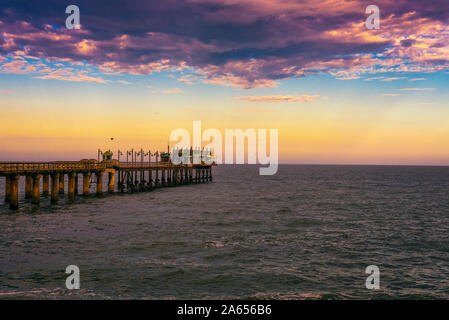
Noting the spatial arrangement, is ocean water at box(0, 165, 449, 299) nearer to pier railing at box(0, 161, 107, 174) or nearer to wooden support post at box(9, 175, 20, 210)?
wooden support post at box(9, 175, 20, 210)

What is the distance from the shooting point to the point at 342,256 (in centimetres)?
2302

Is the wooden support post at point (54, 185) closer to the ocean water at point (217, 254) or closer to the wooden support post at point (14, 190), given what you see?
the ocean water at point (217, 254)

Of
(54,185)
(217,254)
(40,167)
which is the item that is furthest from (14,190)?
(217,254)

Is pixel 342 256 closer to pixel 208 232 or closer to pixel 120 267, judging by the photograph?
pixel 208 232

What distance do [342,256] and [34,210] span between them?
3232cm

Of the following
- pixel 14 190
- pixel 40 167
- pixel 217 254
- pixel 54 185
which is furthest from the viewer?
pixel 54 185

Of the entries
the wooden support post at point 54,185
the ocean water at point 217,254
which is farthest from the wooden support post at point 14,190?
the wooden support post at point 54,185

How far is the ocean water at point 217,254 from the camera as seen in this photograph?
55.1 feet

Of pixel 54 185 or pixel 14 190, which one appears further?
pixel 54 185

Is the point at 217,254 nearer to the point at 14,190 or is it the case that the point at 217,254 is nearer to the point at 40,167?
the point at 14,190

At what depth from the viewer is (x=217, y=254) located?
74.3ft

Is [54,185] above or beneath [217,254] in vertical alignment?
above

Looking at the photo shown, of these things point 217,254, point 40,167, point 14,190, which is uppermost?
point 40,167
